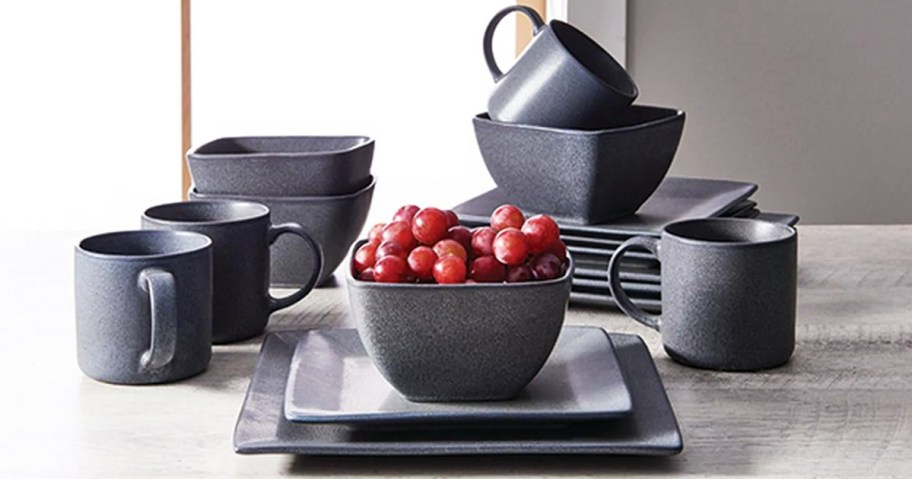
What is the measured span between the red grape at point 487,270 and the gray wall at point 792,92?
1887 millimetres

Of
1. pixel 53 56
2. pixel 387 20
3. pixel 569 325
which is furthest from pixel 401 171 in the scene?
pixel 569 325

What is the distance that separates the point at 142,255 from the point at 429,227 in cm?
29

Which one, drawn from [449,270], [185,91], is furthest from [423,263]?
[185,91]

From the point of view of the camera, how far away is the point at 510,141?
1.39 m

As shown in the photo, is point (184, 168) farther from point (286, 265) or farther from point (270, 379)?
point (270, 379)

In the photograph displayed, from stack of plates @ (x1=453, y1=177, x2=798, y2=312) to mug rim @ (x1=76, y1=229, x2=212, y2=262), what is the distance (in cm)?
34

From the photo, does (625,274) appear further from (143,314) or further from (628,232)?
(143,314)

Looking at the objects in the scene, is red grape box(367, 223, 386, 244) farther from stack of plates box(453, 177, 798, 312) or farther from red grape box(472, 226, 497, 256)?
stack of plates box(453, 177, 798, 312)

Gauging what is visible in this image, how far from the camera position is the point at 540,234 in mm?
1020

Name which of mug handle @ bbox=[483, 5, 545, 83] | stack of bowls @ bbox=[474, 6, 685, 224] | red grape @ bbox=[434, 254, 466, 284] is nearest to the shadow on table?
red grape @ bbox=[434, 254, 466, 284]

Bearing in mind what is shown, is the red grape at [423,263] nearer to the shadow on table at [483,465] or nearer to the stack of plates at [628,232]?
the shadow on table at [483,465]

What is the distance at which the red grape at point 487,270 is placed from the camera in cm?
99

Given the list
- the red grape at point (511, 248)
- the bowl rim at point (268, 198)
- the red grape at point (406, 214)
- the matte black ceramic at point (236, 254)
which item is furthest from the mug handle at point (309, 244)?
the red grape at point (511, 248)

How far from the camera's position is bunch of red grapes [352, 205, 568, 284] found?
3.22 feet
